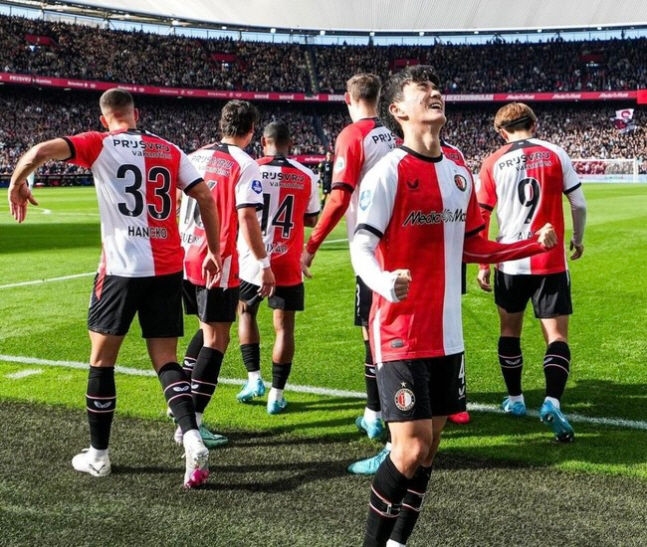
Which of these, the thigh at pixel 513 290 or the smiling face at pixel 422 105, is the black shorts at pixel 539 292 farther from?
the smiling face at pixel 422 105

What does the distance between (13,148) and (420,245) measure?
51476 mm

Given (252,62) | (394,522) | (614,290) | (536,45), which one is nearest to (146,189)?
(394,522)

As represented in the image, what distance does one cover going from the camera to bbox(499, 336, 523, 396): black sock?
5.53 metres

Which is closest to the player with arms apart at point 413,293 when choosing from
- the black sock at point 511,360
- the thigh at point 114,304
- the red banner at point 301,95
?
the thigh at point 114,304

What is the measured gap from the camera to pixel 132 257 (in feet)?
14.5

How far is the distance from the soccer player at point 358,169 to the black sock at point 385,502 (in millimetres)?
1227

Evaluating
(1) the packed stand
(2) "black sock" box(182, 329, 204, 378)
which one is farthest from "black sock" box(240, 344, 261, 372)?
(1) the packed stand

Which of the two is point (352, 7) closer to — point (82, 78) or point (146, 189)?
point (82, 78)

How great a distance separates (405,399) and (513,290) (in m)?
2.54

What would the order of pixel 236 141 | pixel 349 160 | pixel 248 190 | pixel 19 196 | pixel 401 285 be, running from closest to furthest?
pixel 401 285, pixel 19 196, pixel 349 160, pixel 248 190, pixel 236 141

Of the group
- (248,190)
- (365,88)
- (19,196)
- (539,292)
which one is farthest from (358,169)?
(19,196)

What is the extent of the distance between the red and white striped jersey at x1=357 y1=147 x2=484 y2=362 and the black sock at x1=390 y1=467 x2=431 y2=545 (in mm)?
571

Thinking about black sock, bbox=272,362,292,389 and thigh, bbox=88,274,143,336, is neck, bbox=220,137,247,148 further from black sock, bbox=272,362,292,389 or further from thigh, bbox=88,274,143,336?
black sock, bbox=272,362,292,389

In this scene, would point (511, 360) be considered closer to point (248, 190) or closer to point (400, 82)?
point (248, 190)
